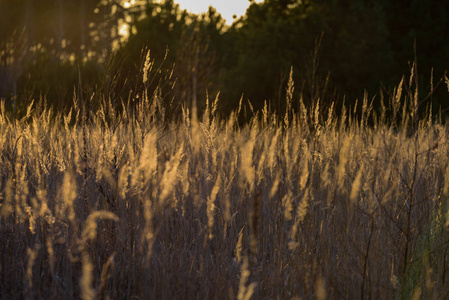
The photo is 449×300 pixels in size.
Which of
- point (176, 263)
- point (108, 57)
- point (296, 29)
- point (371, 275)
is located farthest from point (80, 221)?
point (296, 29)

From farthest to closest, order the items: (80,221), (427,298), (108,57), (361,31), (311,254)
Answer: (361,31) < (108,57) < (80,221) < (311,254) < (427,298)

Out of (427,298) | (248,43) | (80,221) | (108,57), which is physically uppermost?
(248,43)

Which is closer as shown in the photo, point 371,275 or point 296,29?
point 371,275

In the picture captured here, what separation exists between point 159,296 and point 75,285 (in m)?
0.47

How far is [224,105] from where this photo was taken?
1300 cm

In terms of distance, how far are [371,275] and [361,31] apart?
10371 mm

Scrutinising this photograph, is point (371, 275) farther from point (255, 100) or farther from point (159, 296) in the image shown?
point (255, 100)

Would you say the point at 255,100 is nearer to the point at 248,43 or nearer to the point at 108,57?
the point at 248,43

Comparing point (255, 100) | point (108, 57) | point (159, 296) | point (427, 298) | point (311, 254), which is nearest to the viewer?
point (159, 296)

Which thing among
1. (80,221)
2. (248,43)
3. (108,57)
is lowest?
(80,221)

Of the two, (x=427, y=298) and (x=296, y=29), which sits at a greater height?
(x=296, y=29)

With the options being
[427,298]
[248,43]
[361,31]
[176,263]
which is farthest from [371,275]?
[248,43]

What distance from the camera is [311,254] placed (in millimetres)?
2234

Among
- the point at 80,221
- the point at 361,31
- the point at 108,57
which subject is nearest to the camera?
the point at 80,221
